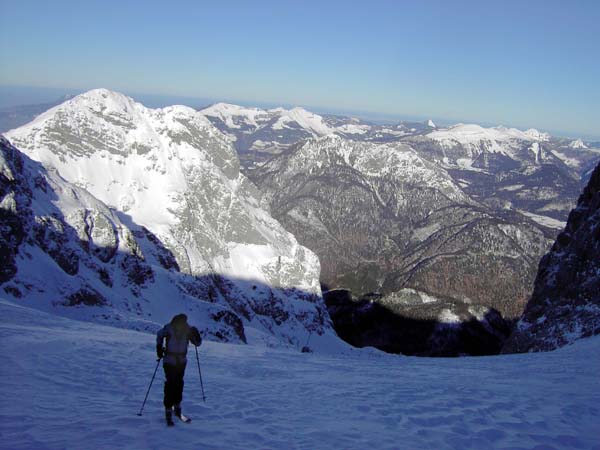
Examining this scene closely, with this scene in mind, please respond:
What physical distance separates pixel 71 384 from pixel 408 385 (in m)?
13.8

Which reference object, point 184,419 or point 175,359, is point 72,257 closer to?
point 175,359

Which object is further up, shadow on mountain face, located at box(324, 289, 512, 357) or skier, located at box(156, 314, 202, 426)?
skier, located at box(156, 314, 202, 426)

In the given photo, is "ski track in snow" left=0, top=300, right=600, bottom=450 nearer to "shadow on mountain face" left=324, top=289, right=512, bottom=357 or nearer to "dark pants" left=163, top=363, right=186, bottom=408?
"dark pants" left=163, top=363, right=186, bottom=408

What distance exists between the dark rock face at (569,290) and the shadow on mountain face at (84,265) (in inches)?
2225

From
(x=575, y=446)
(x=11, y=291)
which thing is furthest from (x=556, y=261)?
(x=11, y=291)

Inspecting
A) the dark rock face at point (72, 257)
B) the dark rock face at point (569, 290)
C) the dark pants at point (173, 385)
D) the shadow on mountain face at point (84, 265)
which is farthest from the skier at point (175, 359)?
the dark rock face at point (72, 257)

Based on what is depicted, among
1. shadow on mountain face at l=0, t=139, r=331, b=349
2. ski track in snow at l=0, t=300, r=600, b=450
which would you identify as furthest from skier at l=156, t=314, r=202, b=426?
shadow on mountain face at l=0, t=139, r=331, b=349

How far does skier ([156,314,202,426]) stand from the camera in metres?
13.3

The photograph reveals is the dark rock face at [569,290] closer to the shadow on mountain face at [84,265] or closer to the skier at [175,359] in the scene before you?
the skier at [175,359]

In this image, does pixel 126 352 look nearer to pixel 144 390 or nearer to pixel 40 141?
pixel 144 390

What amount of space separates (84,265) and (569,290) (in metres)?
89.2

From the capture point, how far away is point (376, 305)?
7810 inches

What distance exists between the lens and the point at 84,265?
9475 cm

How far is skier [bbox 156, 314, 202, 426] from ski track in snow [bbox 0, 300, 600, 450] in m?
0.55
